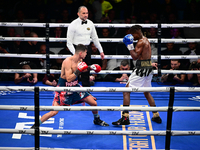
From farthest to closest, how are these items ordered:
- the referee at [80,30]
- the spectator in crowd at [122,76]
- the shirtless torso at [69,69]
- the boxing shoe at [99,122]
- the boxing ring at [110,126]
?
the spectator in crowd at [122,76] → the referee at [80,30] → the boxing shoe at [99,122] → the shirtless torso at [69,69] → the boxing ring at [110,126]

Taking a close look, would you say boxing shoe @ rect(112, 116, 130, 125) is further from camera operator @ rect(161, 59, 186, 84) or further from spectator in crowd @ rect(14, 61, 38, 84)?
spectator in crowd @ rect(14, 61, 38, 84)

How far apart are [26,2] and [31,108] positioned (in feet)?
18.0

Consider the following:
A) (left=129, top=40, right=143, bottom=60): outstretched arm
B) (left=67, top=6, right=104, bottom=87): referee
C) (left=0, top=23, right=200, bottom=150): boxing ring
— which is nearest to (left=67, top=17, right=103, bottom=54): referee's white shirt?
(left=67, top=6, right=104, bottom=87): referee

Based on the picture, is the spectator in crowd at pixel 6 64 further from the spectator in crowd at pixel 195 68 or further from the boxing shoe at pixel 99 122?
the spectator in crowd at pixel 195 68

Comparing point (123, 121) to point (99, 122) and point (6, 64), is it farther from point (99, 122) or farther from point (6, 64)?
point (6, 64)

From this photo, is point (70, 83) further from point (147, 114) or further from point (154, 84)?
point (154, 84)

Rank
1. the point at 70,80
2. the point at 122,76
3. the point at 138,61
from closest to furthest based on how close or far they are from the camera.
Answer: the point at 70,80 < the point at 138,61 < the point at 122,76

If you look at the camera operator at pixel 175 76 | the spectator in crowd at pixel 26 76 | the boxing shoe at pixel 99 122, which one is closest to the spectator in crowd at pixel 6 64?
the spectator in crowd at pixel 26 76

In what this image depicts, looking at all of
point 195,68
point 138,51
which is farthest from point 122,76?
point 138,51

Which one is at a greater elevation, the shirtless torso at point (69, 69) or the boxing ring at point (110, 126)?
the shirtless torso at point (69, 69)

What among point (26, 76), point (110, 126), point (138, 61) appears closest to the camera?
point (110, 126)

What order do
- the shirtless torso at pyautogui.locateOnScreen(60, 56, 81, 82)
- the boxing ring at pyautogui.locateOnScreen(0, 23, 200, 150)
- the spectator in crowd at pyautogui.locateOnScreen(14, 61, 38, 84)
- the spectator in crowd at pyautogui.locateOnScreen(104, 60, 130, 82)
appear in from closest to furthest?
the boxing ring at pyautogui.locateOnScreen(0, 23, 200, 150) → the shirtless torso at pyautogui.locateOnScreen(60, 56, 81, 82) → the spectator in crowd at pyautogui.locateOnScreen(14, 61, 38, 84) → the spectator in crowd at pyautogui.locateOnScreen(104, 60, 130, 82)

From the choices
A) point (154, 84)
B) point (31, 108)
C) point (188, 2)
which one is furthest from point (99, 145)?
point (188, 2)

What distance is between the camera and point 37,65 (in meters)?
5.98
